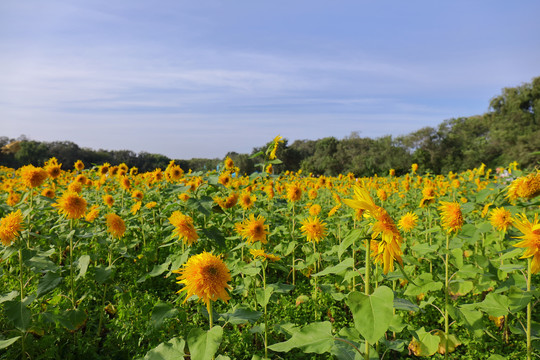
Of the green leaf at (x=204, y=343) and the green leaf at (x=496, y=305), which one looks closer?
the green leaf at (x=204, y=343)

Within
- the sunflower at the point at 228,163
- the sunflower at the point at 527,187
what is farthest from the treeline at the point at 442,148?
the sunflower at the point at 527,187

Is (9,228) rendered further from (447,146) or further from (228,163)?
(447,146)

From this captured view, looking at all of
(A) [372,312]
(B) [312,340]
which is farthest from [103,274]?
(A) [372,312]

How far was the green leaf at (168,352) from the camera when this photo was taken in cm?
132

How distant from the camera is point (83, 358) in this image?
2.36 meters

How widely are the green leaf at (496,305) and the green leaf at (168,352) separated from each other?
5.35 ft

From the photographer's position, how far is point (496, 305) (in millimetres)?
1791

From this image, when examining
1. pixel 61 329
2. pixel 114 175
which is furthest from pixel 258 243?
pixel 114 175

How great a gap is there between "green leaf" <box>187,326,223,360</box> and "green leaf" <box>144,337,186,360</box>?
114 millimetres

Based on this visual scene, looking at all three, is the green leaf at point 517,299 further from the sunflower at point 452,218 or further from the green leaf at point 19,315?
the green leaf at point 19,315

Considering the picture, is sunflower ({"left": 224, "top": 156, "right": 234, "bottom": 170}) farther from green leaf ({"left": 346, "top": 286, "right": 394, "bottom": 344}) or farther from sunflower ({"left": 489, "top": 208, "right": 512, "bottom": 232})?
green leaf ({"left": 346, "top": 286, "right": 394, "bottom": 344})

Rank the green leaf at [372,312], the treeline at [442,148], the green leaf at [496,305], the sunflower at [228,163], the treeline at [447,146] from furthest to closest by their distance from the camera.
A: the treeline at [447,146]
the treeline at [442,148]
the sunflower at [228,163]
the green leaf at [496,305]
the green leaf at [372,312]

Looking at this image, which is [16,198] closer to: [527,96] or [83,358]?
[83,358]

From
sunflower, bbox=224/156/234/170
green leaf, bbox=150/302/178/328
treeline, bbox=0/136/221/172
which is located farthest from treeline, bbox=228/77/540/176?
green leaf, bbox=150/302/178/328
